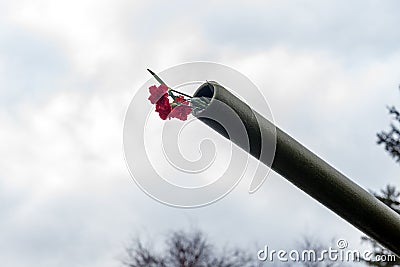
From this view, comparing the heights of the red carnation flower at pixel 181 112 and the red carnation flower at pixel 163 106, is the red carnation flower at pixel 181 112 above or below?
below

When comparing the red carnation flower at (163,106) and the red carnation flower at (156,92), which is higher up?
the red carnation flower at (156,92)

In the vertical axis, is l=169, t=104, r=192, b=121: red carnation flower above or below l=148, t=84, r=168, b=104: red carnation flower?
below

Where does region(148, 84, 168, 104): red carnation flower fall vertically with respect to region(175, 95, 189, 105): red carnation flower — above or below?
above

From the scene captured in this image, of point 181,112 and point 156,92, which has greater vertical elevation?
point 156,92

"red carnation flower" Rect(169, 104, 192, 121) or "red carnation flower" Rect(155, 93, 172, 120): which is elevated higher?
"red carnation flower" Rect(155, 93, 172, 120)

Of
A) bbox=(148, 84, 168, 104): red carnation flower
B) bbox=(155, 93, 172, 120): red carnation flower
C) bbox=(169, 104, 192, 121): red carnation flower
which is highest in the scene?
bbox=(148, 84, 168, 104): red carnation flower

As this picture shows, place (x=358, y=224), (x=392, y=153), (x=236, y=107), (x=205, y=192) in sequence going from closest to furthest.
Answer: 1. (x=236, y=107)
2. (x=358, y=224)
3. (x=205, y=192)
4. (x=392, y=153)

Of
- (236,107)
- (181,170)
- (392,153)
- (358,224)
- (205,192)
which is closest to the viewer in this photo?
(236,107)

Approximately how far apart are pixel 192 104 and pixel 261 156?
0.67 ft

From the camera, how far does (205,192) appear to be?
2.04 metres

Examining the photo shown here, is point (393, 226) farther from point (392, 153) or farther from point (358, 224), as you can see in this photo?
point (392, 153)

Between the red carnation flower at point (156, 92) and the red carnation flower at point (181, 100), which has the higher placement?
the red carnation flower at point (156, 92)

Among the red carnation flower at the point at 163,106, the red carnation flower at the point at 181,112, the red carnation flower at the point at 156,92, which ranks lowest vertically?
the red carnation flower at the point at 181,112

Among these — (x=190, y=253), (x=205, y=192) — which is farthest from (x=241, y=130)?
(x=190, y=253)
